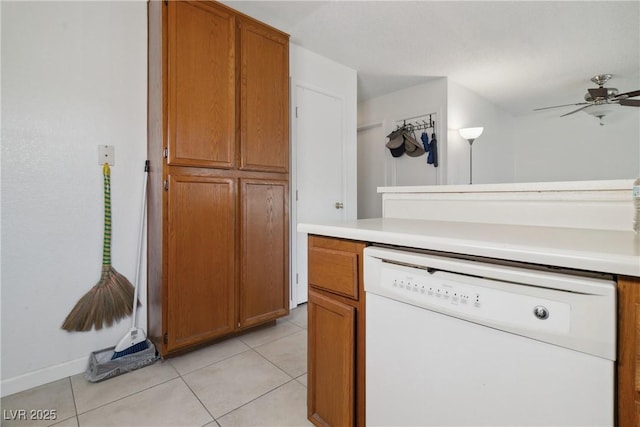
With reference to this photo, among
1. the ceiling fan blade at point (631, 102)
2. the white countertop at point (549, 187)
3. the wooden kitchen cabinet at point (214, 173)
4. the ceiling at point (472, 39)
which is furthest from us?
the ceiling fan blade at point (631, 102)

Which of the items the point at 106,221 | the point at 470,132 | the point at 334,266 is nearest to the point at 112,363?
the point at 106,221

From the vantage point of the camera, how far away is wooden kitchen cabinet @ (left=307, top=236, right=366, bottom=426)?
0.95m

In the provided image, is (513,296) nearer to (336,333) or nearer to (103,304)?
(336,333)

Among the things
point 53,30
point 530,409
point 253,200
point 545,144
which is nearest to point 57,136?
point 53,30

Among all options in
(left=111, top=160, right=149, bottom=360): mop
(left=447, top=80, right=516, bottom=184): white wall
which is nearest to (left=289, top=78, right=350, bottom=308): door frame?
(left=111, top=160, right=149, bottom=360): mop

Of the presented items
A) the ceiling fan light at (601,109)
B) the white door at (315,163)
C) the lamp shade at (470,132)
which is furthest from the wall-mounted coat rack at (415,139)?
the ceiling fan light at (601,109)

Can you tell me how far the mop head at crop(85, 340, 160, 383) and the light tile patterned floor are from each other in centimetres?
3

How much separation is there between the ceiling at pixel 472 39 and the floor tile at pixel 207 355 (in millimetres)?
2364

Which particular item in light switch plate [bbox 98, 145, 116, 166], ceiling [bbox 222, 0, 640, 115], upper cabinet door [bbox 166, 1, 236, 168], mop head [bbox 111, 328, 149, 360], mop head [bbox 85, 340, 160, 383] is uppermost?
ceiling [bbox 222, 0, 640, 115]

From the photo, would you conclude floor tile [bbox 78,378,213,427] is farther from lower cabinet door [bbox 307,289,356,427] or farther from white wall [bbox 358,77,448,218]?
white wall [bbox 358,77,448,218]

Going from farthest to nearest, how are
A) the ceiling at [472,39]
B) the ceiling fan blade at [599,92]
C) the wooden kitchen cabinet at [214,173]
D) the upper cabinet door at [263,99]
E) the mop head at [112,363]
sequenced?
the ceiling fan blade at [599,92]
the ceiling at [472,39]
the upper cabinet door at [263,99]
the wooden kitchen cabinet at [214,173]
the mop head at [112,363]

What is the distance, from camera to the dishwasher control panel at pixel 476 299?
1.87 ft

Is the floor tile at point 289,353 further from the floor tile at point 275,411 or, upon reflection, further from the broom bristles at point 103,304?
the broom bristles at point 103,304

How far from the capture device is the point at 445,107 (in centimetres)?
355
